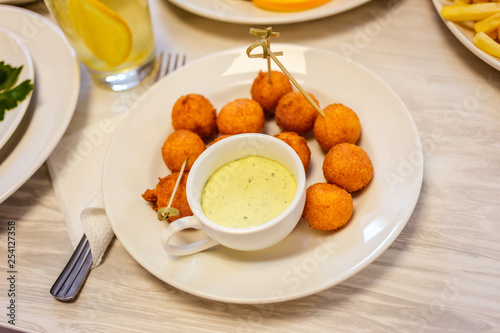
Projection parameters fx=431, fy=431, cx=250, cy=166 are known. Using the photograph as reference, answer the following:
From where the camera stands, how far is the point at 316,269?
1.12 metres

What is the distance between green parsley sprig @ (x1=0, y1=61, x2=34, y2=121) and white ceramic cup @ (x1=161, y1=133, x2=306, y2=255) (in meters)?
0.80

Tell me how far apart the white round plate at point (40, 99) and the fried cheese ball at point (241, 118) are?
0.55 m

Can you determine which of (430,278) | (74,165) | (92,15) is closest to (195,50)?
(92,15)

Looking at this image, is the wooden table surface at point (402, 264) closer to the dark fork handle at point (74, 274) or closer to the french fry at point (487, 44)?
the dark fork handle at point (74, 274)

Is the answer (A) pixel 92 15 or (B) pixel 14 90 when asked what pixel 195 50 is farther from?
(B) pixel 14 90

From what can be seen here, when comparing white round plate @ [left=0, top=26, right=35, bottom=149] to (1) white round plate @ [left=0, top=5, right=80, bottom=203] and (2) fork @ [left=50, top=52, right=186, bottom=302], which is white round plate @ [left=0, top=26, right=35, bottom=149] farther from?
(2) fork @ [left=50, top=52, right=186, bottom=302]

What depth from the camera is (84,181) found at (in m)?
1.48

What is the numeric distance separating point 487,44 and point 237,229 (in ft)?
3.63

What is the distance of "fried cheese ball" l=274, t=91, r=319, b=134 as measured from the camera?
56.9 inches

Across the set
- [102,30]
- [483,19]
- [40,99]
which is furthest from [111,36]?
[483,19]

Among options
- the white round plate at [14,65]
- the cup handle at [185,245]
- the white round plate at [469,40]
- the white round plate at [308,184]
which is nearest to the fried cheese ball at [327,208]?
the white round plate at [308,184]

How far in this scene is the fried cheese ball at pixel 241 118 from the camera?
1439 millimetres

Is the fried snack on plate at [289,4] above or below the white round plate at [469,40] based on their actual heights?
above

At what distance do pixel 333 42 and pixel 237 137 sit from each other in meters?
0.85
